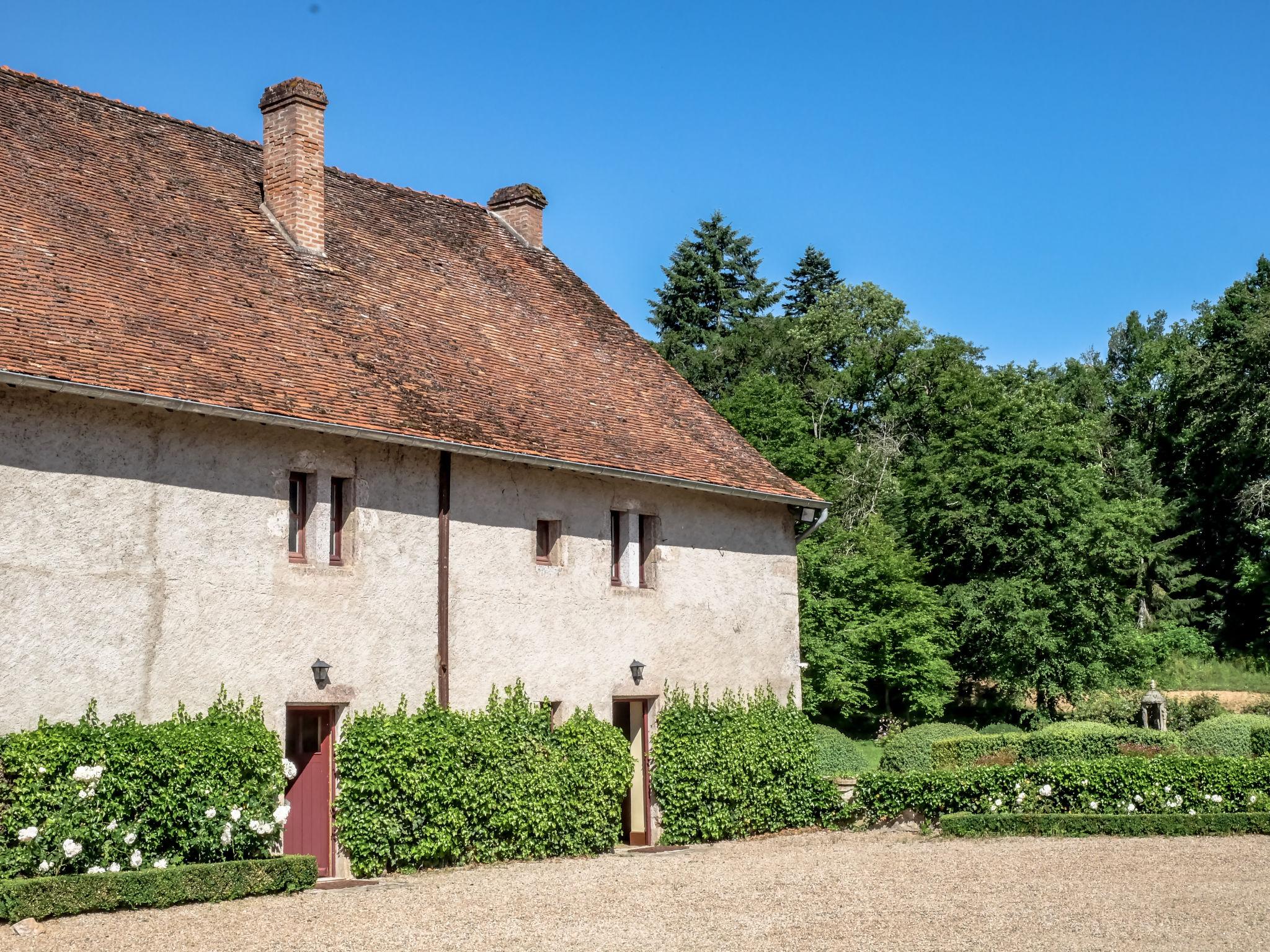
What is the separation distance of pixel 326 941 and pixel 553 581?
750 centimetres

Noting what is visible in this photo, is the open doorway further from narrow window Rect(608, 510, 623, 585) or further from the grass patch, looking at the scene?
the grass patch

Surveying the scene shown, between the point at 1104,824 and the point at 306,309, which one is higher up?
the point at 306,309

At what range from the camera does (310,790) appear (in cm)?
1558

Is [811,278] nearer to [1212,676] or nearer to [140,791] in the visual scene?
[1212,676]

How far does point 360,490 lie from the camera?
52.8ft

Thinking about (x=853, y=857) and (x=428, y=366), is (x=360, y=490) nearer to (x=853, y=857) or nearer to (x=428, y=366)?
(x=428, y=366)

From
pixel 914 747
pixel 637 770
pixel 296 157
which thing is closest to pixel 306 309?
pixel 296 157

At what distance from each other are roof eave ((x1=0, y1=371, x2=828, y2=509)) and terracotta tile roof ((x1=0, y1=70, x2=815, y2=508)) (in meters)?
0.10

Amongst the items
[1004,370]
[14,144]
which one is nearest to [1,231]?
[14,144]

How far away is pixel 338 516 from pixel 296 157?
5.56 m

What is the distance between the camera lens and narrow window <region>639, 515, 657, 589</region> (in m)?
19.6

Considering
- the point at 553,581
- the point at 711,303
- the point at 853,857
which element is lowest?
the point at 853,857

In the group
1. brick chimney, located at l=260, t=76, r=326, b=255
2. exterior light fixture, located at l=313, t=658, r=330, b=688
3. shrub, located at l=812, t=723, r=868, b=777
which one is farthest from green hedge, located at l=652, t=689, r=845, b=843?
brick chimney, located at l=260, t=76, r=326, b=255

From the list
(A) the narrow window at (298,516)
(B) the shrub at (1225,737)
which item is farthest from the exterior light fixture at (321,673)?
(B) the shrub at (1225,737)
